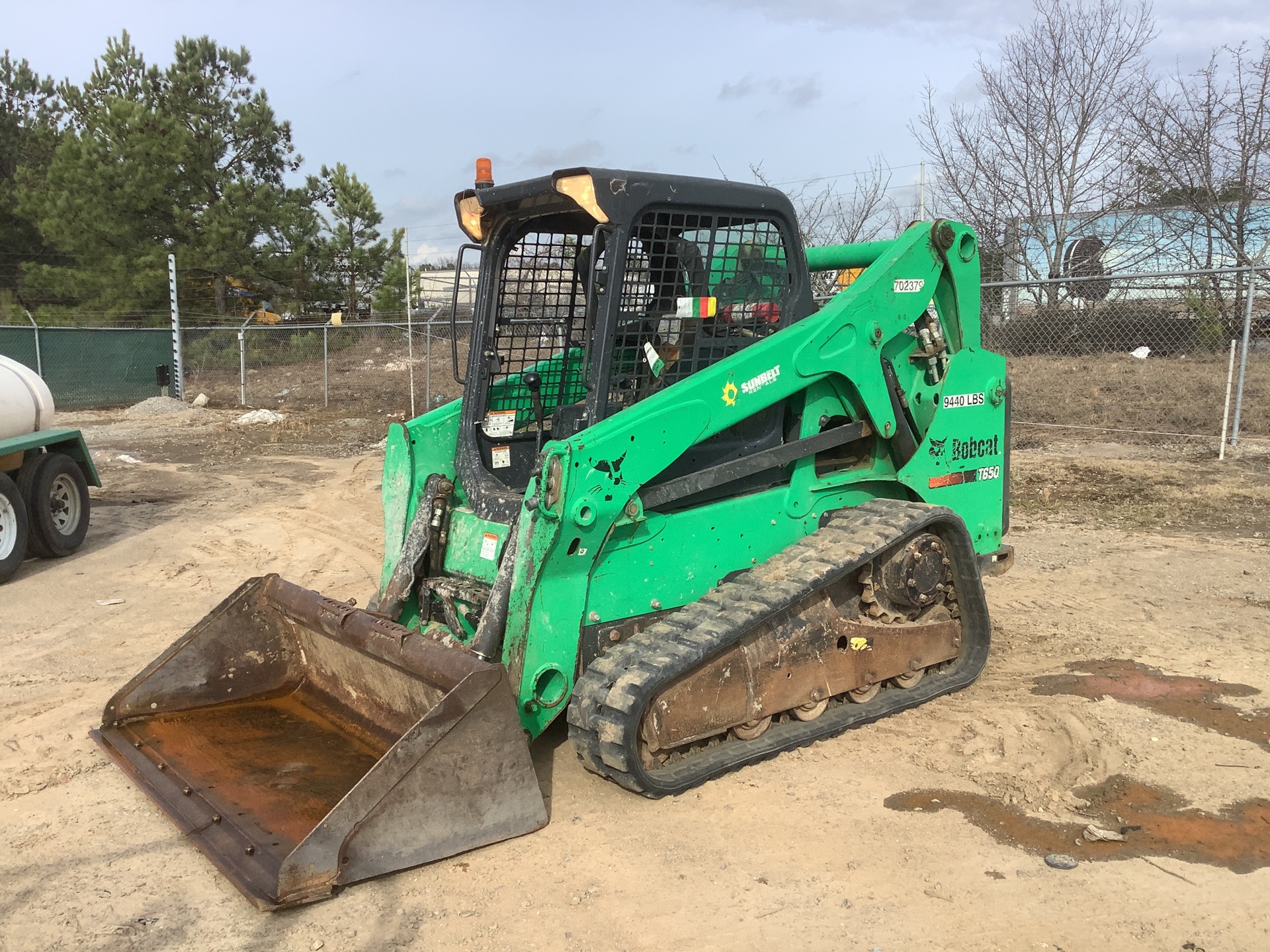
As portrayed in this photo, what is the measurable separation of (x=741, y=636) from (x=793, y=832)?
744 millimetres

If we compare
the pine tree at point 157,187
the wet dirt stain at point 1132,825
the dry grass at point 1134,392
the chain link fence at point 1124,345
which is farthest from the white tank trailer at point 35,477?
the pine tree at point 157,187

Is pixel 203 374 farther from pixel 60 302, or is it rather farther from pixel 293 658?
pixel 293 658

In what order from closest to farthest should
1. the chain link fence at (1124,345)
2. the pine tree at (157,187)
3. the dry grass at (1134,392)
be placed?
the dry grass at (1134,392) < the chain link fence at (1124,345) < the pine tree at (157,187)

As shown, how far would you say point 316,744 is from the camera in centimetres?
421

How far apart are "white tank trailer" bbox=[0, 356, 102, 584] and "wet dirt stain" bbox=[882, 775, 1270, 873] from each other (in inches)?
257

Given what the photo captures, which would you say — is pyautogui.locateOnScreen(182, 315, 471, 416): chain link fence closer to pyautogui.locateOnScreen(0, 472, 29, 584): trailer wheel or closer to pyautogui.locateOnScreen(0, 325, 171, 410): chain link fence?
pyautogui.locateOnScreen(0, 325, 171, 410): chain link fence

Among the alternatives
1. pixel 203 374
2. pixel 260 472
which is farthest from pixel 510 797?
pixel 203 374

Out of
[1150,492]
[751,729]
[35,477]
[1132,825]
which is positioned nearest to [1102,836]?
[1132,825]

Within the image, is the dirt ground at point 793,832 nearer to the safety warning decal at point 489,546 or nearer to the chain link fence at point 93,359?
the safety warning decal at point 489,546

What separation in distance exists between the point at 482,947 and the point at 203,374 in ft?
67.6

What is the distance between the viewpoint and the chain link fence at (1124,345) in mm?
13820

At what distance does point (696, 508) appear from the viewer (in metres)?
4.27

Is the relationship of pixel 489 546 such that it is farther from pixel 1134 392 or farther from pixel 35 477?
pixel 1134 392

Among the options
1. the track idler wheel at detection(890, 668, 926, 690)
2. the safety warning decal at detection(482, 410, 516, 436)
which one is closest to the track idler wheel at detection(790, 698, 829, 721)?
the track idler wheel at detection(890, 668, 926, 690)
